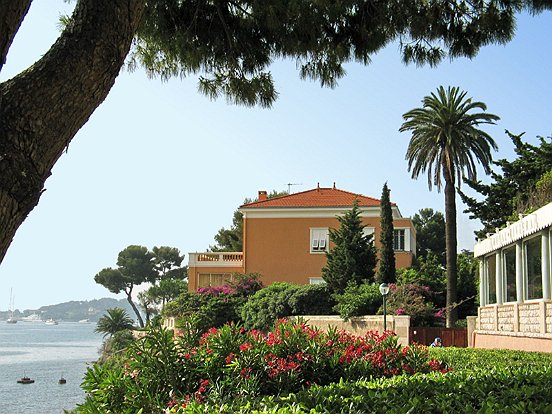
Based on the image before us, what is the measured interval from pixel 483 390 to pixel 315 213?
127 feet

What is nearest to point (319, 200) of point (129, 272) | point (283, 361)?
point (283, 361)

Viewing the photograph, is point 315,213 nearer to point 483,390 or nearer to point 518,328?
point 518,328

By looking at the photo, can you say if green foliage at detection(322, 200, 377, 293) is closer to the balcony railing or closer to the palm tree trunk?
the palm tree trunk

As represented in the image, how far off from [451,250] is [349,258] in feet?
17.4

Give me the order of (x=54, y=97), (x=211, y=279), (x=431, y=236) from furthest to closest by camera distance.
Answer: (x=431, y=236) → (x=211, y=279) → (x=54, y=97)

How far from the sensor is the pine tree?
38.8 meters

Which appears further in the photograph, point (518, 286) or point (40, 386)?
point (40, 386)

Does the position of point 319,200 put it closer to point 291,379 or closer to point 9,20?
point 291,379

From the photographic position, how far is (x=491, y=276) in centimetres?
2495

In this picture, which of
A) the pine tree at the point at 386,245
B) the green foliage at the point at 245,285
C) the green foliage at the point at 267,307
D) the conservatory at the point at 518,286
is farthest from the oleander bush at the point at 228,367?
the green foliage at the point at 245,285

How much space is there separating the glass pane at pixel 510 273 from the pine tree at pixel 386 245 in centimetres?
1565

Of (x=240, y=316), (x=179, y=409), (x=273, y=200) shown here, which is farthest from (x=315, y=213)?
(x=179, y=409)

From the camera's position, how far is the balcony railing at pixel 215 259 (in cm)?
4475

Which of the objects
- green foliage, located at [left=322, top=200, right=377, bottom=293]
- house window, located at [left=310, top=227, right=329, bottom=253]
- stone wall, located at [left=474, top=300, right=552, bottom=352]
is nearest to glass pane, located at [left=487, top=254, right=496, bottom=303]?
stone wall, located at [left=474, top=300, right=552, bottom=352]
